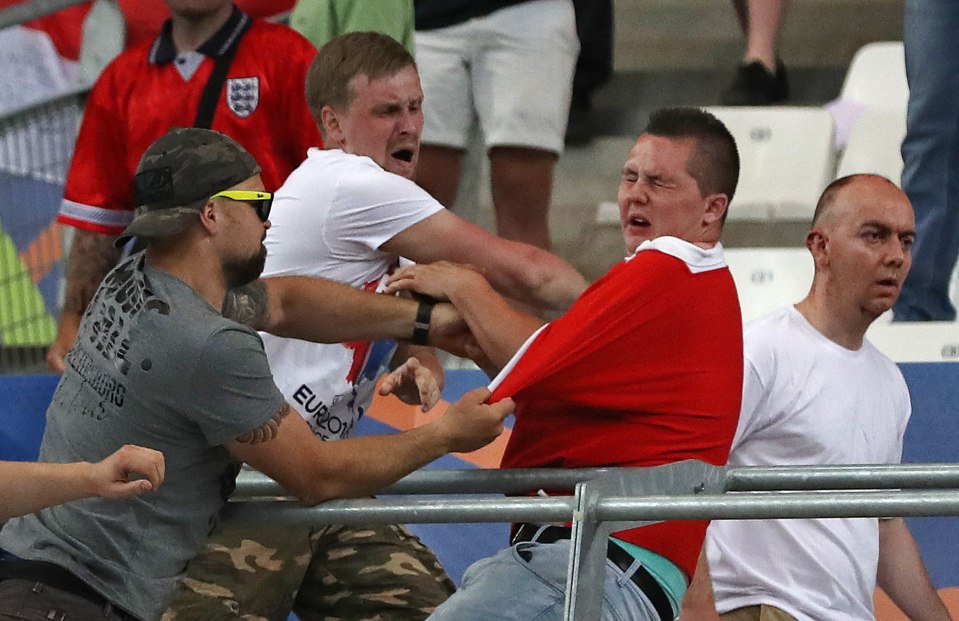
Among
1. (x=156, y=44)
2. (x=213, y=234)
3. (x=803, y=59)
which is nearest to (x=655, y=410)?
(x=213, y=234)

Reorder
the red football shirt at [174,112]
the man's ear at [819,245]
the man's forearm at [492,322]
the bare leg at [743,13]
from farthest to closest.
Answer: the bare leg at [743,13] < the red football shirt at [174,112] < the man's ear at [819,245] < the man's forearm at [492,322]

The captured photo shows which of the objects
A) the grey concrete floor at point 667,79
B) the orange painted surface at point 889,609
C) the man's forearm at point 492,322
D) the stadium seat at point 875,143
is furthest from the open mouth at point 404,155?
the stadium seat at point 875,143

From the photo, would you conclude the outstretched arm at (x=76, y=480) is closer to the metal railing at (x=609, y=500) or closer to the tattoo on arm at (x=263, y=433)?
the tattoo on arm at (x=263, y=433)

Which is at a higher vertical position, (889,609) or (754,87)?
(754,87)

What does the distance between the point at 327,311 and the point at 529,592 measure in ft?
2.36

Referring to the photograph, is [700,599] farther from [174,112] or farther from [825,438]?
[174,112]

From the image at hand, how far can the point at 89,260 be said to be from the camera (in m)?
4.84

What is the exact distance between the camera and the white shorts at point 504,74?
5316 mm

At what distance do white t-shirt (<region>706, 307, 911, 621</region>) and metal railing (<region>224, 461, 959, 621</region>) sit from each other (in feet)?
1.34

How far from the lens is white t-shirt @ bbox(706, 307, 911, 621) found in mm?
3600

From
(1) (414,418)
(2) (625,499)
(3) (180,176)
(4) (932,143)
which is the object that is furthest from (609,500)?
(4) (932,143)

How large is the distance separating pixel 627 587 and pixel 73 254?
247 cm

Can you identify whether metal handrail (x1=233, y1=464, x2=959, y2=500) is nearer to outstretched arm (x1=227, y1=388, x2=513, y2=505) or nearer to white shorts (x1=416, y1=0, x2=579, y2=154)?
outstretched arm (x1=227, y1=388, x2=513, y2=505)

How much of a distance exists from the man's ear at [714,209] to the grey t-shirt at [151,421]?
93cm
